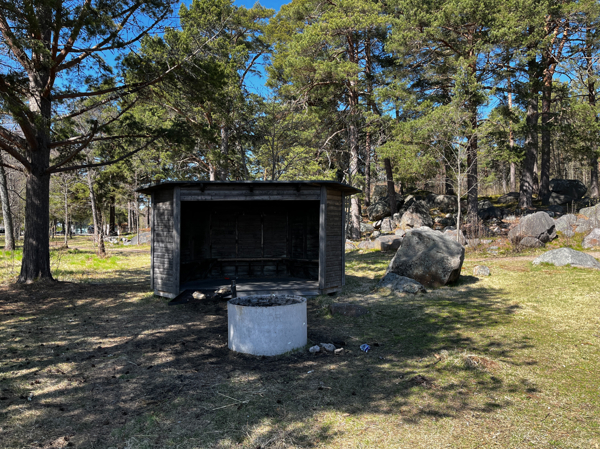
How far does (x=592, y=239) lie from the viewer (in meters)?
15.0

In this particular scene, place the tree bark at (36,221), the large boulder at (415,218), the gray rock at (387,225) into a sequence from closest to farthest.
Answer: the tree bark at (36,221) < the large boulder at (415,218) < the gray rock at (387,225)

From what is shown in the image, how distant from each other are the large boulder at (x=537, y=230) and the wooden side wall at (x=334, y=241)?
396 inches

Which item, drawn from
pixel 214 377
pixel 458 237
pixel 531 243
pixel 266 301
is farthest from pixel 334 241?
pixel 531 243

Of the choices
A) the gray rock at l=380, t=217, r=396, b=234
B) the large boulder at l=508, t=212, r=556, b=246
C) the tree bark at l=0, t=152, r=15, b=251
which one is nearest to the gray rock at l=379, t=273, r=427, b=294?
the large boulder at l=508, t=212, r=556, b=246

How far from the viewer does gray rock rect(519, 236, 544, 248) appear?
51.1 feet

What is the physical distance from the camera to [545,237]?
15.9 m

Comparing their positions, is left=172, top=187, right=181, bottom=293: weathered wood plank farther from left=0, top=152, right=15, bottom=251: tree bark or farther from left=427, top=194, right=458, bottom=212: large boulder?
left=427, top=194, right=458, bottom=212: large boulder

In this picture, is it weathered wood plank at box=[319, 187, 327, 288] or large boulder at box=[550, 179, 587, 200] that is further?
large boulder at box=[550, 179, 587, 200]

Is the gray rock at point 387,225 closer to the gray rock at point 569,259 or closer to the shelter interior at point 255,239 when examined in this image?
the gray rock at point 569,259

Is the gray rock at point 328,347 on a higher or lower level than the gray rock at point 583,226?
lower

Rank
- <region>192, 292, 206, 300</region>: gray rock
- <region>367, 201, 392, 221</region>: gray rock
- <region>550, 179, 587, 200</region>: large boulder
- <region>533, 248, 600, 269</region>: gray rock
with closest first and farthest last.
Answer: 1. <region>192, 292, 206, 300</region>: gray rock
2. <region>533, 248, 600, 269</region>: gray rock
3. <region>550, 179, 587, 200</region>: large boulder
4. <region>367, 201, 392, 221</region>: gray rock

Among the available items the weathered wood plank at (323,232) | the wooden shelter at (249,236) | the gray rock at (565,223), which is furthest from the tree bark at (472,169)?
the weathered wood plank at (323,232)

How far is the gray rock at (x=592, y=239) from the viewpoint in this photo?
583 inches

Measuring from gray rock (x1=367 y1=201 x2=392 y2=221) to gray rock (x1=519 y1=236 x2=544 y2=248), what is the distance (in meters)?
10.6
